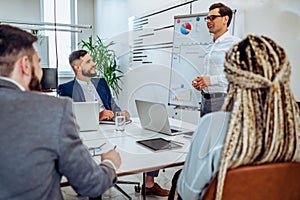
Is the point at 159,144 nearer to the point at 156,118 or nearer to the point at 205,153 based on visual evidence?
the point at 156,118

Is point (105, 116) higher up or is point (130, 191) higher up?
point (105, 116)

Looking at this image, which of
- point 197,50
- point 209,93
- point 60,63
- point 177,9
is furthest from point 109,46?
point 209,93

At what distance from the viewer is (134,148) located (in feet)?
4.99

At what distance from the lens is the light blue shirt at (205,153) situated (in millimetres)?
974

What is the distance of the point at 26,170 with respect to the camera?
82 centimetres

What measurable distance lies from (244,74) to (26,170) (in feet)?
2.45

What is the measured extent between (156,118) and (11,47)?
1157 millimetres

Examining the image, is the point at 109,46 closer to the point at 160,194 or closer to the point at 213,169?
the point at 160,194

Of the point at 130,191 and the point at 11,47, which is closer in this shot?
the point at 11,47

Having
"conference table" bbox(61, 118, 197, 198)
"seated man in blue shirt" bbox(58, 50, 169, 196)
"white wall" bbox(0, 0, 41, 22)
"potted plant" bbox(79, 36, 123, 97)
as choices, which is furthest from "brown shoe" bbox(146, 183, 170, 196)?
"white wall" bbox(0, 0, 41, 22)

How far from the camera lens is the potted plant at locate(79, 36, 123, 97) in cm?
456

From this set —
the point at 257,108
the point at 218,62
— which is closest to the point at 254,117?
the point at 257,108

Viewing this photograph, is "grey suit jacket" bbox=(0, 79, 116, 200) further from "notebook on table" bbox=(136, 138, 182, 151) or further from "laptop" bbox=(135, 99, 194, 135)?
"laptop" bbox=(135, 99, 194, 135)

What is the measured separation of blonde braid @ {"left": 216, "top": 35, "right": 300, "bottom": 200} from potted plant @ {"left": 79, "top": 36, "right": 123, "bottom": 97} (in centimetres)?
371
